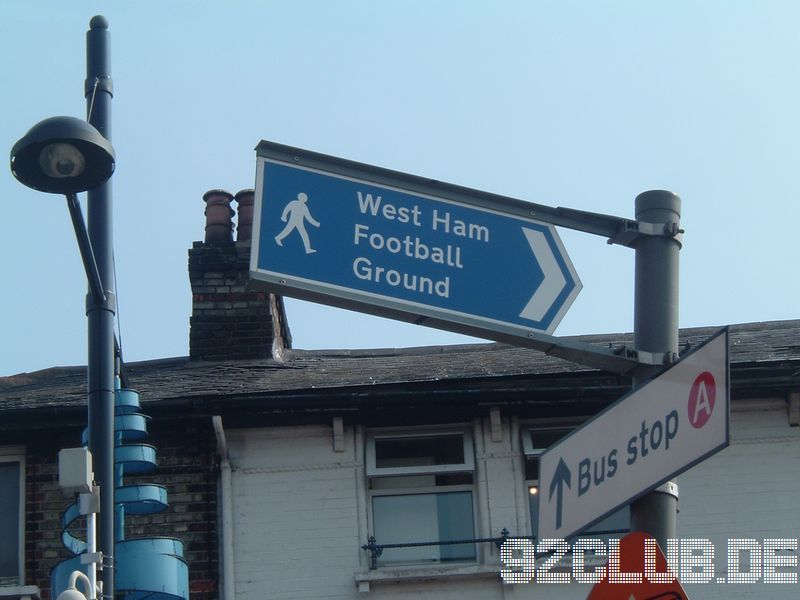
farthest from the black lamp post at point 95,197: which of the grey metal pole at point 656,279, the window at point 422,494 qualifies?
the window at point 422,494

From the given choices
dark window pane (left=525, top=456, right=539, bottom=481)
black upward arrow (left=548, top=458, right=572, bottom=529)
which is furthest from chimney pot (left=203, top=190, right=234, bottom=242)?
black upward arrow (left=548, top=458, right=572, bottom=529)

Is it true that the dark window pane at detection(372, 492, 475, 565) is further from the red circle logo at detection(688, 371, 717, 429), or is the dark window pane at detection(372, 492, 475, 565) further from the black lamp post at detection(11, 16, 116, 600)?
the red circle logo at detection(688, 371, 717, 429)

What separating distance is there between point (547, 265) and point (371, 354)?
1005 centimetres

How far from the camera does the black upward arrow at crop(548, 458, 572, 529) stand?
452cm

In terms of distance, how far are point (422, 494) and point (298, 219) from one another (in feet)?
23.7

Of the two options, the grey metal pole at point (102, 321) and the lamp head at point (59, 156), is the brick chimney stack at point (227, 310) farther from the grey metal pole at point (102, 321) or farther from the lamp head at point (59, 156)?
the lamp head at point (59, 156)

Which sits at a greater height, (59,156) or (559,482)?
(59,156)

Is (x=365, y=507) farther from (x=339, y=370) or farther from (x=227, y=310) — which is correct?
A: (x=227, y=310)

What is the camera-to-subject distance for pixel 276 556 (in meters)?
11.2

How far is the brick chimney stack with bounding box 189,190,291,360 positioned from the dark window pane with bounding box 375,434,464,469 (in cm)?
226

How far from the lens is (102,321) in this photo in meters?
7.96

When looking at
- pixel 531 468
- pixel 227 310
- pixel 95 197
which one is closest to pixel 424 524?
pixel 531 468

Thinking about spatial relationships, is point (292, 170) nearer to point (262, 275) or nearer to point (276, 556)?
point (262, 275)

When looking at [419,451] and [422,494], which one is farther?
[419,451]
